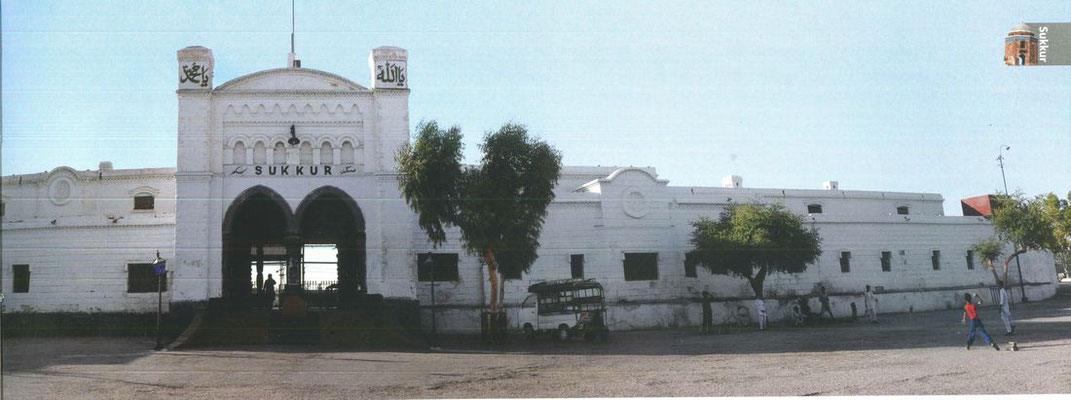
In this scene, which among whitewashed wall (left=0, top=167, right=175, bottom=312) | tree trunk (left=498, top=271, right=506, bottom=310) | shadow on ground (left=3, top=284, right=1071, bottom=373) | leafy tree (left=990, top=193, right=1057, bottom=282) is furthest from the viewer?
tree trunk (left=498, top=271, right=506, bottom=310)

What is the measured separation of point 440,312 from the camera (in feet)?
39.5

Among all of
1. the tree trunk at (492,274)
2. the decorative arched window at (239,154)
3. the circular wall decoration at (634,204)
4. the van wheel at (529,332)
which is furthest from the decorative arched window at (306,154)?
the circular wall decoration at (634,204)

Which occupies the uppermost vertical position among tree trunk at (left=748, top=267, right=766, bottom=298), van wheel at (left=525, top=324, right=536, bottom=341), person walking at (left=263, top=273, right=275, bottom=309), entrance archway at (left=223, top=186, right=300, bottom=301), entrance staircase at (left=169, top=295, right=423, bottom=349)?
entrance archway at (left=223, top=186, right=300, bottom=301)

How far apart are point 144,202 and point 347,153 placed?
4.00 meters

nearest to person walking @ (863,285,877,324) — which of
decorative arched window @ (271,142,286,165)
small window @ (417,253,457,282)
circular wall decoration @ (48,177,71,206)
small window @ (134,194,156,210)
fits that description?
small window @ (417,253,457,282)

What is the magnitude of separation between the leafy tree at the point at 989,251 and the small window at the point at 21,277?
49.4ft

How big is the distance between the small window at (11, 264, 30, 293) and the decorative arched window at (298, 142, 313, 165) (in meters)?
4.70

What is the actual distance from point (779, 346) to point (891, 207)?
16.6 ft

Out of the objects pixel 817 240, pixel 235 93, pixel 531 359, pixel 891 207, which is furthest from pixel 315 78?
pixel 891 207

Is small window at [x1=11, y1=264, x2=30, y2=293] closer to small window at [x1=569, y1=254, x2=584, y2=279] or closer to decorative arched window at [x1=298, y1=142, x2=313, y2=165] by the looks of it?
decorative arched window at [x1=298, y1=142, x2=313, y2=165]

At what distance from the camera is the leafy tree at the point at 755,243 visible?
1217 cm

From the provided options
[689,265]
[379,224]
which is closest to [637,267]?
[689,265]

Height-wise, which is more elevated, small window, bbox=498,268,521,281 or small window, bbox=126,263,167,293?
small window, bbox=126,263,167,293

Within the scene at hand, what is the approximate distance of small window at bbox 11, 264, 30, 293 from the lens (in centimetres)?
962
